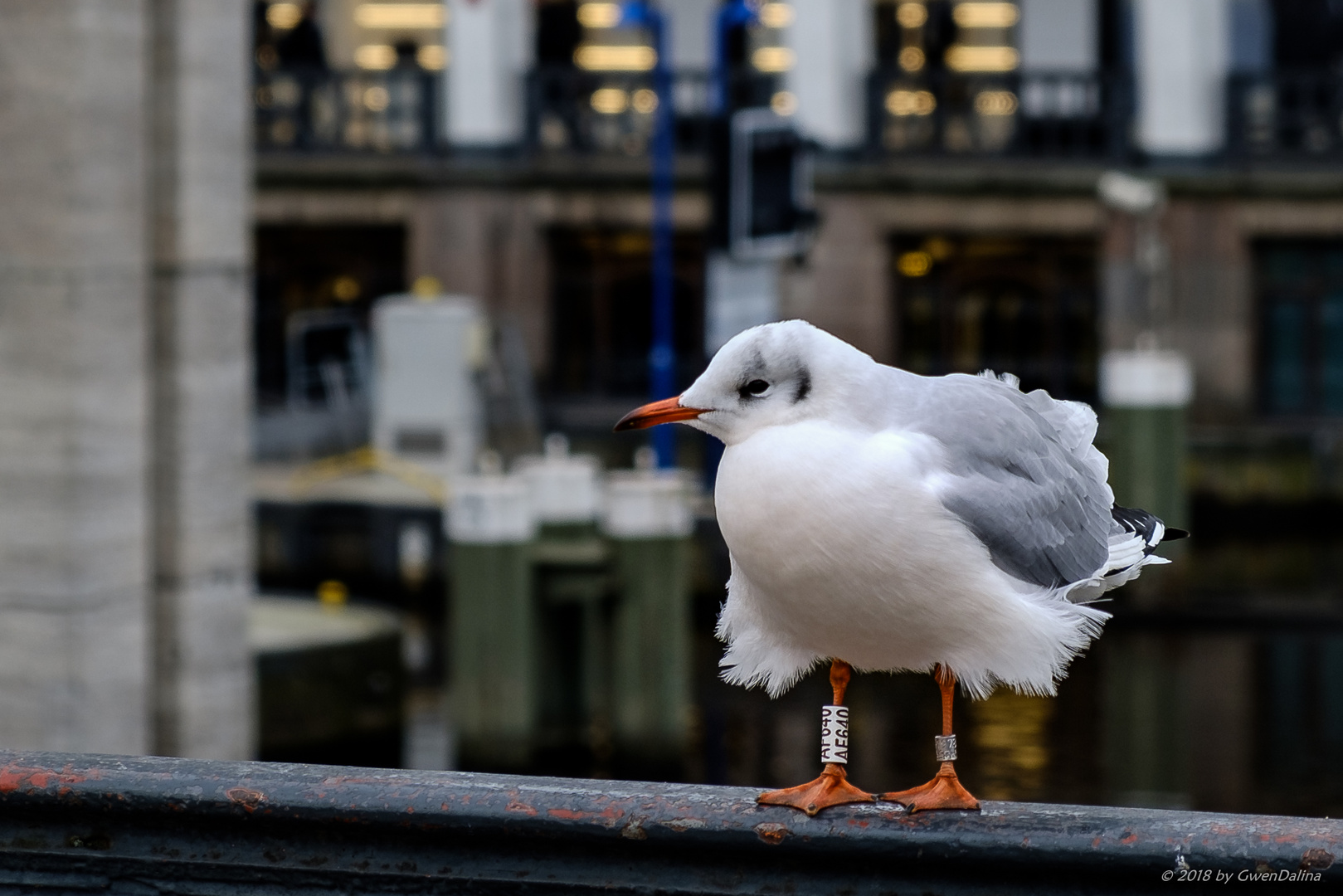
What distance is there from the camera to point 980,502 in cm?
442

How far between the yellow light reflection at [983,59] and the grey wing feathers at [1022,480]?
82.5 ft

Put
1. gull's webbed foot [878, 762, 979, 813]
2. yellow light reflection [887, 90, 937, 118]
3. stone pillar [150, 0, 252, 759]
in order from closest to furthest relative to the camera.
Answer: gull's webbed foot [878, 762, 979, 813] < stone pillar [150, 0, 252, 759] < yellow light reflection [887, 90, 937, 118]

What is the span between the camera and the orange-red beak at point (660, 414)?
13.9ft

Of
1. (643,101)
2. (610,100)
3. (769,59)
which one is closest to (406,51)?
(610,100)

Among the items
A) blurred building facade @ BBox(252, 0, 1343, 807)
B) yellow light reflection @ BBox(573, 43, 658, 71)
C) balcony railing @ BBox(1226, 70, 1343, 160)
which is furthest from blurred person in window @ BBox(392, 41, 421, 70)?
balcony railing @ BBox(1226, 70, 1343, 160)

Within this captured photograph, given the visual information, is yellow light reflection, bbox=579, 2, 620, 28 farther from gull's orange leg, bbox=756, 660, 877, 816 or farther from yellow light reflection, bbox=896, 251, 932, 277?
gull's orange leg, bbox=756, 660, 877, 816

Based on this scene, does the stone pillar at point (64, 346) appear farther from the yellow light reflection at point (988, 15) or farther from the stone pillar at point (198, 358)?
the yellow light reflection at point (988, 15)

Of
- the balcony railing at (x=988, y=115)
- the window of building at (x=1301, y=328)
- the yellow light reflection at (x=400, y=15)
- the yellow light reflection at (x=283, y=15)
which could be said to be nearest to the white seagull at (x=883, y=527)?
the window of building at (x=1301, y=328)

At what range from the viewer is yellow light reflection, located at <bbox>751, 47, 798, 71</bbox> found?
29.2m

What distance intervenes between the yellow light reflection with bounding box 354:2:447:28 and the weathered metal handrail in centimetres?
2742

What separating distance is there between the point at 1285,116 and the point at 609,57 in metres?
8.30

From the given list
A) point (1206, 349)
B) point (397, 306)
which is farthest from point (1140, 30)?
point (397, 306)

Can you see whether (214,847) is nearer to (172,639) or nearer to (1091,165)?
(172,639)

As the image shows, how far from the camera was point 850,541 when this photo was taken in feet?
13.6
